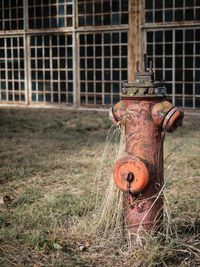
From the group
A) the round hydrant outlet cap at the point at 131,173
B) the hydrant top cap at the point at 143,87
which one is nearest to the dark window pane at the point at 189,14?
the hydrant top cap at the point at 143,87

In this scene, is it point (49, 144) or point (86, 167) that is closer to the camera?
point (86, 167)

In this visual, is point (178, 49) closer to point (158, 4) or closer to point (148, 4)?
point (158, 4)

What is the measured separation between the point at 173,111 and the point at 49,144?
370 centimetres

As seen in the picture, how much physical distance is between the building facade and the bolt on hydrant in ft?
23.0

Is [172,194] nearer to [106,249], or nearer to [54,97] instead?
[106,249]

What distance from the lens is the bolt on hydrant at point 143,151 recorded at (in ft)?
8.21

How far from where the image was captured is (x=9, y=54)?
11.5m

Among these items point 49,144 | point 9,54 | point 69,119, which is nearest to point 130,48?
point 69,119

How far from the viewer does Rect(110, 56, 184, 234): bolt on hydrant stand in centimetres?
250

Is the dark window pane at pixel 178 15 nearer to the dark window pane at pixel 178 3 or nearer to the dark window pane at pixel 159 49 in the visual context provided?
the dark window pane at pixel 178 3

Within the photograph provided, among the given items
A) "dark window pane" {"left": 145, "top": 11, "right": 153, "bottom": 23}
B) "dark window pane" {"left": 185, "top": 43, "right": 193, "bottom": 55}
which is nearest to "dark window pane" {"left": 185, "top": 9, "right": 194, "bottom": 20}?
"dark window pane" {"left": 185, "top": 43, "right": 193, "bottom": 55}

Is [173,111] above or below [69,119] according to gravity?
above

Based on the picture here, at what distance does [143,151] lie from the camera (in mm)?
2555

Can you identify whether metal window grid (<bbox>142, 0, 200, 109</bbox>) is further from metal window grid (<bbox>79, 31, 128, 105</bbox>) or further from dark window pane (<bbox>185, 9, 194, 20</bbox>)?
metal window grid (<bbox>79, 31, 128, 105</bbox>)
